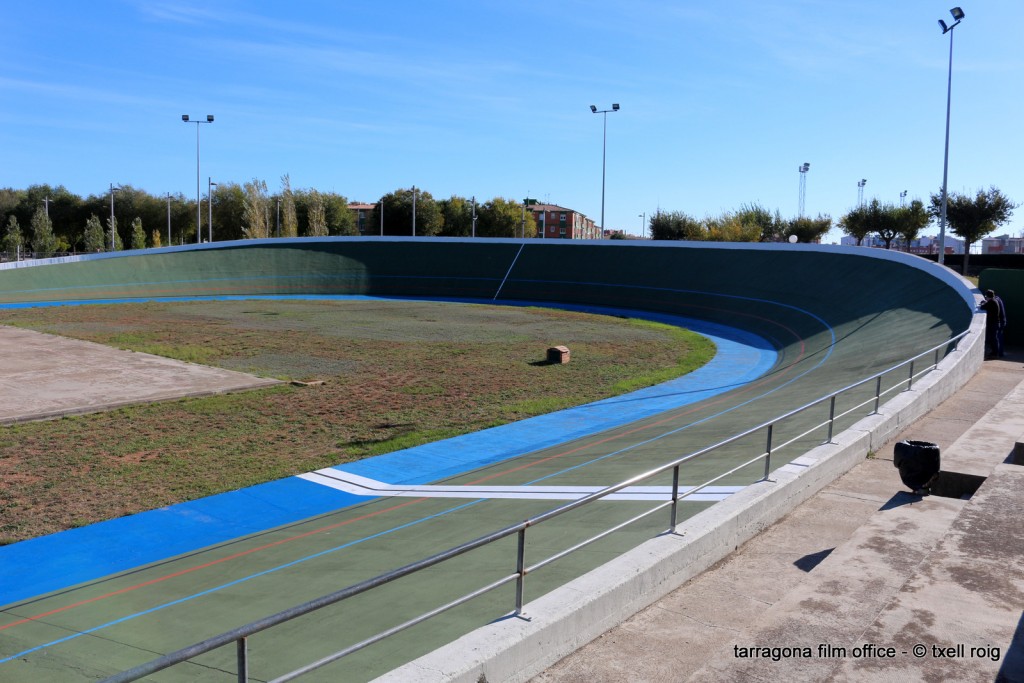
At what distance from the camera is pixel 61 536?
37.9 feet

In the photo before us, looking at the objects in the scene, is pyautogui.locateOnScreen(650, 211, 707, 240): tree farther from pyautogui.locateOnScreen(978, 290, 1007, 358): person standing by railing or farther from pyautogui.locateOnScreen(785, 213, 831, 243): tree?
pyautogui.locateOnScreen(978, 290, 1007, 358): person standing by railing

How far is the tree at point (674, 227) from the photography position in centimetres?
8627

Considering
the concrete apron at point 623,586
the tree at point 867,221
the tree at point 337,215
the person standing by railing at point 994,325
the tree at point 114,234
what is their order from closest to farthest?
1. the concrete apron at point 623,586
2. the person standing by railing at point 994,325
3. the tree at point 867,221
4. the tree at point 114,234
5. the tree at point 337,215

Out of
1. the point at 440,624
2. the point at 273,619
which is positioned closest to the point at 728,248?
the point at 440,624

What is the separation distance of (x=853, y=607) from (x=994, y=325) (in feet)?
52.9

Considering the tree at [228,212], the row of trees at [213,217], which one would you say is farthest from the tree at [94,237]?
the tree at [228,212]

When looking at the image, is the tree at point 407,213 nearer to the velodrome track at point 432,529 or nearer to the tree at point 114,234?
the tree at point 114,234

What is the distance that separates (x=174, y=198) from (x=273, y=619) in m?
116

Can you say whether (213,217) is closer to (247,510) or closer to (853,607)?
(247,510)

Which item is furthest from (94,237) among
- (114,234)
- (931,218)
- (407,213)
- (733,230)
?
(931,218)

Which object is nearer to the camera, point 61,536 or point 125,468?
point 61,536

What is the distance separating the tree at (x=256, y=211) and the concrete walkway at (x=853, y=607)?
84874mm

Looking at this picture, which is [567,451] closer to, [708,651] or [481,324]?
[708,651]

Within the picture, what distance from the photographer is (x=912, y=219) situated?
6269 cm
